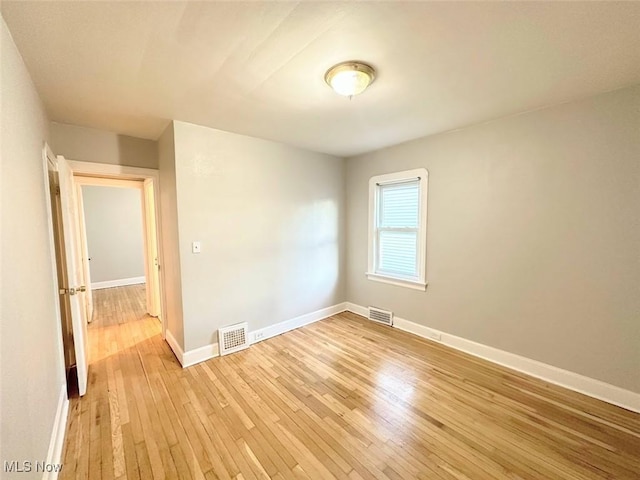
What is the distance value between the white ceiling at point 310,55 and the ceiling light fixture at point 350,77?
0.06 metres

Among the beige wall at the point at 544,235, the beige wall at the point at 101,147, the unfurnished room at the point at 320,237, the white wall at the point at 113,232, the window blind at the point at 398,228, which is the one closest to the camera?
the unfurnished room at the point at 320,237

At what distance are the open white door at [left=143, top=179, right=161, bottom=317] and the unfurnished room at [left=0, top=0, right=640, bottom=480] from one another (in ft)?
0.28

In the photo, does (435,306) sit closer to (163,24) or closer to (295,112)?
(295,112)

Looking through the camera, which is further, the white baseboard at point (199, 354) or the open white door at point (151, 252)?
the open white door at point (151, 252)

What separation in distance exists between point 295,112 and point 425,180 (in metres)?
1.74

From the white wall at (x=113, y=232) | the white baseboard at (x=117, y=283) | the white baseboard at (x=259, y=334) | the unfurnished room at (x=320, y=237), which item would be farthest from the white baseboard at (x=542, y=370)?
the white baseboard at (x=117, y=283)

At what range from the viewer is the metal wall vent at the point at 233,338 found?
2893 millimetres

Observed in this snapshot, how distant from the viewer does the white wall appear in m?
5.90

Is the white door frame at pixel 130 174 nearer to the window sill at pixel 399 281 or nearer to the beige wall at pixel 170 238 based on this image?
the beige wall at pixel 170 238

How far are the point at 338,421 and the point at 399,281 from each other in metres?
2.00

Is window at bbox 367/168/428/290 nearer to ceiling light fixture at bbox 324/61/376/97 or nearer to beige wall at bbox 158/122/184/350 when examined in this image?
ceiling light fixture at bbox 324/61/376/97

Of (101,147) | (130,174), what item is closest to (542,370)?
(130,174)

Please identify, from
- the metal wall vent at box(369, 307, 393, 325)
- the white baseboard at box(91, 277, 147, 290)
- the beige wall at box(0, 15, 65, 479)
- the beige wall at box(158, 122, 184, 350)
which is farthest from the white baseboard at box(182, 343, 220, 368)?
the white baseboard at box(91, 277, 147, 290)

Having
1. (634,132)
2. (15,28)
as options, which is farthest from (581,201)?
(15,28)
